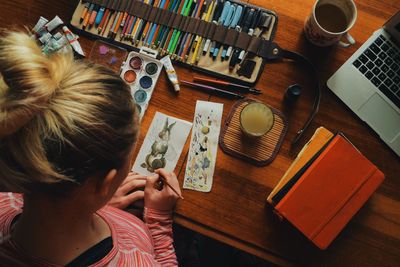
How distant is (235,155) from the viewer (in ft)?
3.01

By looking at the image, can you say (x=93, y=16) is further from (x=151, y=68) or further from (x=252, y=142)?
(x=252, y=142)

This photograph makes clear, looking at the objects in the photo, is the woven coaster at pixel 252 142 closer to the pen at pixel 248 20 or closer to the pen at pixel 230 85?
the pen at pixel 230 85

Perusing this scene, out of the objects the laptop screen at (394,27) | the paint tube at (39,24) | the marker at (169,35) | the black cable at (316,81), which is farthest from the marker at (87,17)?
the laptop screen at (394,27)

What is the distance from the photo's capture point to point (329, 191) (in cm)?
86

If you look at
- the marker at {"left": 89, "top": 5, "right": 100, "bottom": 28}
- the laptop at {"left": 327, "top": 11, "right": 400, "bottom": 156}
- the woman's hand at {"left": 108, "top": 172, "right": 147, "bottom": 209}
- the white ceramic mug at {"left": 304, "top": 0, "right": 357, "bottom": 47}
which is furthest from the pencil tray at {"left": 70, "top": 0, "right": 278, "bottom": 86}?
the woman's hand at {"left": 108, "top": 172, "right": 147, "bottom": 209}

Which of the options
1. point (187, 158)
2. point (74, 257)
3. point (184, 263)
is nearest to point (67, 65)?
point (74, 257)

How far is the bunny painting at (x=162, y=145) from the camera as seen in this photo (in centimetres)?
92

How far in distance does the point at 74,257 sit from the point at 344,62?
0.79 m

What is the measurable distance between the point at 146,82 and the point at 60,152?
0.47 m

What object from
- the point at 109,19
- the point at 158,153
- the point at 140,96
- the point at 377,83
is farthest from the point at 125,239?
the point at 377,83

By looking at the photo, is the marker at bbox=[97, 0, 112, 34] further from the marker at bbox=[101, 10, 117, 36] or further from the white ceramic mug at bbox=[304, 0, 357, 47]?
the white ceramic mug at bbox=[304, 0, 357, 47]

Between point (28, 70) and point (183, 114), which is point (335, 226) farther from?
point (28, 70)

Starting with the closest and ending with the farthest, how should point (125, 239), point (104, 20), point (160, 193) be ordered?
point (125, 239)
point (160, 193)
point (104, 20)

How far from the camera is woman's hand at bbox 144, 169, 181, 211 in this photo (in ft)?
2.87
